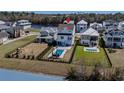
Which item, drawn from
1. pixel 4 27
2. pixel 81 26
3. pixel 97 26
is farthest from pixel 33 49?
pixel 97 26

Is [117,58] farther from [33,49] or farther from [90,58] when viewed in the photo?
[33,49]

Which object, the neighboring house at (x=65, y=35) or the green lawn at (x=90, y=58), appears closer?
the green lawn at (x=90, y=58)

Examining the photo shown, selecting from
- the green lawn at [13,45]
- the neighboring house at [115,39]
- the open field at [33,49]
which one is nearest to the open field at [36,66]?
the green lawn at [13,45]

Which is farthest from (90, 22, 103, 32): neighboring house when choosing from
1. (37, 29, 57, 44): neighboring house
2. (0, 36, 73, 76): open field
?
(0, 36, 73, 76): open field

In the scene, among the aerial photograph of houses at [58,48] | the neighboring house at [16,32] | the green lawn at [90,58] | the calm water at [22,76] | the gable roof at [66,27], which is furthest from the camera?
the neighboring house at [16,32]

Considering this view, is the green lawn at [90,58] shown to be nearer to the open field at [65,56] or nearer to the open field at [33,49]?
the open field at [65,56]
